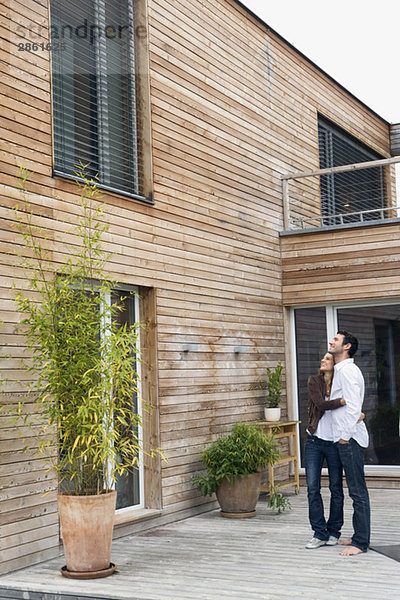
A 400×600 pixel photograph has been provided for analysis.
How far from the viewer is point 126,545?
5.81 meters

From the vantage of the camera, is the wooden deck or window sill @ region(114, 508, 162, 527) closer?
the wooden deck

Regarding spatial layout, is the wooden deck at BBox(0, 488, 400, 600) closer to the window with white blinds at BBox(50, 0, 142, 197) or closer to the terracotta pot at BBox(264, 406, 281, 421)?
the terracotta pot at BBox(264, 406, 281, 421)

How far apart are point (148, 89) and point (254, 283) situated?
254 centimetres

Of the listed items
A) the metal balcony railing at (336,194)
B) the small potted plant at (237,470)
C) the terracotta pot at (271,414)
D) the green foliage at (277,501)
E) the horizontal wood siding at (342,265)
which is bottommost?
the green foliage at (277,501)

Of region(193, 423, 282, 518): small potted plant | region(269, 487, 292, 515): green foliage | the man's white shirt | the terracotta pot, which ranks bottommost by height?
region(269, 487, 292, 515): green foliage

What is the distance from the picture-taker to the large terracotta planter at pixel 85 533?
477cm

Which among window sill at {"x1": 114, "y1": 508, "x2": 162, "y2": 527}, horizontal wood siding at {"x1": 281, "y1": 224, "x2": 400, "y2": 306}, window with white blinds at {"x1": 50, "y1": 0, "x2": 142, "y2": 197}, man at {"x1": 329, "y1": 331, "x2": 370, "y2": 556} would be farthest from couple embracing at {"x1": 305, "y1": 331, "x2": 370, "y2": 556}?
horizontal wood siding at {"x1": 281, "y1": 224, "x2": 400, "y2": 306}

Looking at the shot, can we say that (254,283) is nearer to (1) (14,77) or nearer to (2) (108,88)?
(2) (108,88)

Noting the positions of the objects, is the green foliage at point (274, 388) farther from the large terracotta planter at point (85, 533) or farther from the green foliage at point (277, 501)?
the large terracotta planter at point (85, 533)

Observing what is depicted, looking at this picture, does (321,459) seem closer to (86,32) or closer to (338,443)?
(338,443)

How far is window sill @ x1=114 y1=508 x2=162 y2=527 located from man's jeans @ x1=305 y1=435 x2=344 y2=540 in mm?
1500

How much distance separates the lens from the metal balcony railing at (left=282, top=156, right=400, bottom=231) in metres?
9.06

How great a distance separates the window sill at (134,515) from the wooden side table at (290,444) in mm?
1230

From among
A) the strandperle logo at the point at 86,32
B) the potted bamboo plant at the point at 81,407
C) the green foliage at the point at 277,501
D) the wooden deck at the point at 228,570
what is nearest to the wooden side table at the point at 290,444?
the green foliage at the point at 277,501
